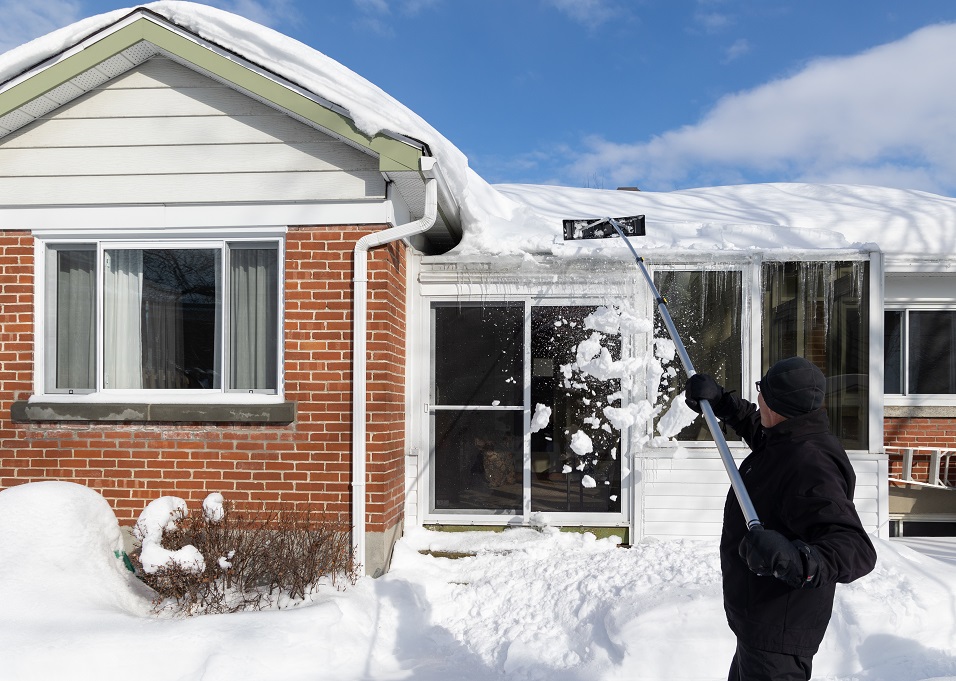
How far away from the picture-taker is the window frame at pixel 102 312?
527cm

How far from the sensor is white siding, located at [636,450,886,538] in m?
5.84

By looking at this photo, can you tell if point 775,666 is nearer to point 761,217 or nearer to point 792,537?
point 792,537

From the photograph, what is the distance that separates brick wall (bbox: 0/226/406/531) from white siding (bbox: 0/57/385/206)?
1.43 ft

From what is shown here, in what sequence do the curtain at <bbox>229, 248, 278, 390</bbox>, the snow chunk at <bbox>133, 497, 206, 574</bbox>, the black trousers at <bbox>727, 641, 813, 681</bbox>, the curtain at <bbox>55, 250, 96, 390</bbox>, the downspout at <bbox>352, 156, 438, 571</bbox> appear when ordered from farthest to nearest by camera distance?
1. the curtain at <bbox>55, 250, 96, 390</bbox>
2. the curtain at <bbox>229, 248, 278, 390</bbox>
3. the downspout at <bbox>352, 156, 438, 571</bbox>
4. the snow chunk at <bbox>133, 497, 206, 574</bbox>
5. the black trousers at <bbox>727, 641, 813, 681</bbox>

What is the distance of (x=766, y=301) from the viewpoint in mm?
5926

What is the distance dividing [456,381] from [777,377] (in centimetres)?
377


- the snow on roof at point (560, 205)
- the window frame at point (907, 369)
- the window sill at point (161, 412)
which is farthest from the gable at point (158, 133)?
the window frame at point (907, 369)

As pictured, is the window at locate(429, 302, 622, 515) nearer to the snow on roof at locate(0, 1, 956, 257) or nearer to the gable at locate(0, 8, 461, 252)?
the snow on roof at locate(0, 1, 956, 257)

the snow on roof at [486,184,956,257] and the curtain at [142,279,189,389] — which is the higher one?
the snow on roof at [486,184,956,257]

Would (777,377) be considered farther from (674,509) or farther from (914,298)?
(914,298)

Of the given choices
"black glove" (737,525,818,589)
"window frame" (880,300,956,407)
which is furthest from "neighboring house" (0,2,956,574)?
"black glove" (737,525,818,589)

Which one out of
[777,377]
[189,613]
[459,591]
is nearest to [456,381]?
[459,591]

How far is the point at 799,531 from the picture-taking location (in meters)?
2.33

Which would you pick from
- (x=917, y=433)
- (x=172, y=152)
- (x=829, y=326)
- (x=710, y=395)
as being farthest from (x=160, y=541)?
(x=917, y=433)
